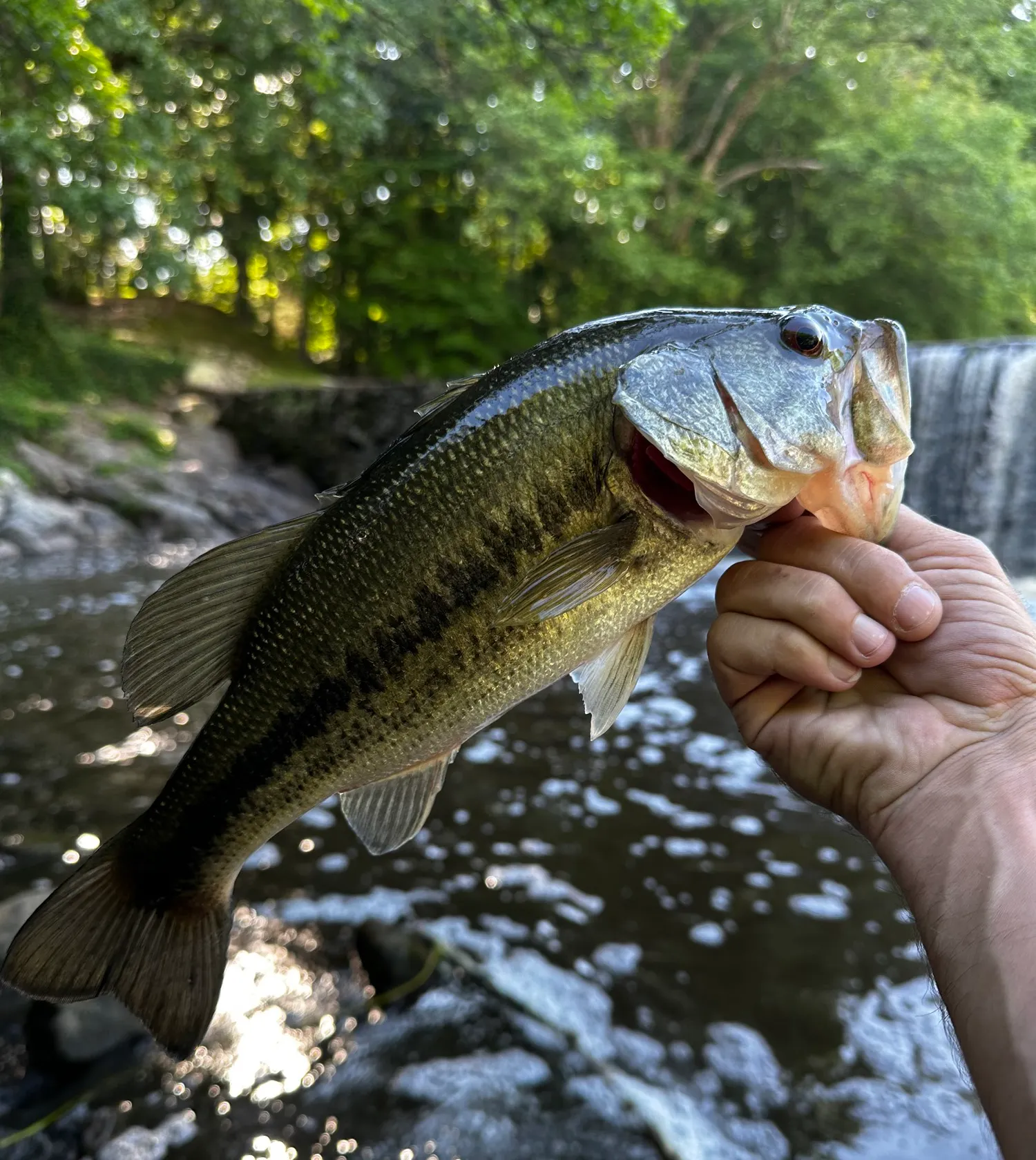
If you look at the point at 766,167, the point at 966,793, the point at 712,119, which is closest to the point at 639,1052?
the point at 966,793

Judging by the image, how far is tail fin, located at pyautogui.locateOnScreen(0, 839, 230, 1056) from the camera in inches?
77.0

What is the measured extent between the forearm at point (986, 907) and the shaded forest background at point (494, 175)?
1083cm

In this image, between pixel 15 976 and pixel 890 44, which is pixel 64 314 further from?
pixel 15 976

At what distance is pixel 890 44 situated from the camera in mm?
22250

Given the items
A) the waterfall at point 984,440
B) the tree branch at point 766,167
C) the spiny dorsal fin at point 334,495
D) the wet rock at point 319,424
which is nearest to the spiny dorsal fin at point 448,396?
the spiny dorsal fin at point 334,495

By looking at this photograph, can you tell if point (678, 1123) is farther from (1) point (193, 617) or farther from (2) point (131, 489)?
(2) point (131, 489)

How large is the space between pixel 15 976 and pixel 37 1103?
80.1 inches

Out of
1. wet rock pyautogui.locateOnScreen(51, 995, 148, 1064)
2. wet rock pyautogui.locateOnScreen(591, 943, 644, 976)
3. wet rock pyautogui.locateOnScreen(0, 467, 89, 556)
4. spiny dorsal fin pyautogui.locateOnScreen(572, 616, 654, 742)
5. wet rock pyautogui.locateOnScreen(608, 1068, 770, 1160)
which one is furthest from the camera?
wet rock pyautogui.locateOnScreen(0, 467, 89, 556)

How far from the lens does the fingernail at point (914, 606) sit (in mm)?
1873

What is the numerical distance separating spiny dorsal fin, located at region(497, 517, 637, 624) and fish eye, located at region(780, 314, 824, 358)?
51 cm

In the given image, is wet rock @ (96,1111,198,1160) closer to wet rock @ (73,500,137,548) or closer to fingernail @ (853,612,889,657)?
fingernail @ (853,612,889,657)

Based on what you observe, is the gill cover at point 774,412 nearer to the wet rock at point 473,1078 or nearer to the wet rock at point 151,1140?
the wet rock at point 473,1078

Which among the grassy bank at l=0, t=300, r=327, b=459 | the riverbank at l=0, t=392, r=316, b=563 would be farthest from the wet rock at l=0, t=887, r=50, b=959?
the grassy bank at l=0, t=300, r=327, b=459

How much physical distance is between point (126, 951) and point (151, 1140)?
71.5 inches
